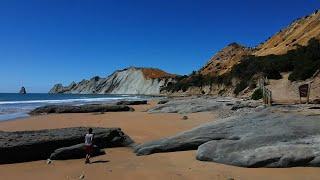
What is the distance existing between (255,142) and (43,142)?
6.76 m

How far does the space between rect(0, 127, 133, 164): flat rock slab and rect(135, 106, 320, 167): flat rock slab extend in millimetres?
1900

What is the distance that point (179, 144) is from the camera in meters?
12.9

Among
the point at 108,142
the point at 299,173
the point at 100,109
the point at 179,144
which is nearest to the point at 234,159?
the point at 299,173

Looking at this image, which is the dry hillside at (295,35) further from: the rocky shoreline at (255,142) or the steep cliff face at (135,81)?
the rocky shoreline at (255,142)

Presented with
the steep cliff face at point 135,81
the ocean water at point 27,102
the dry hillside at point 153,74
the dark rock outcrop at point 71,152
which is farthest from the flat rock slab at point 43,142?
the dry hillside at point 153,74

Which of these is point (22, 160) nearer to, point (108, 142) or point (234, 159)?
point (108, 142)

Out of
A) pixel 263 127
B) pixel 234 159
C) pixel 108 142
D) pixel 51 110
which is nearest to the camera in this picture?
pixel 234 159

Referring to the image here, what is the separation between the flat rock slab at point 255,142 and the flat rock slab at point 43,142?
1.90 m

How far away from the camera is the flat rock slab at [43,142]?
13336 mm

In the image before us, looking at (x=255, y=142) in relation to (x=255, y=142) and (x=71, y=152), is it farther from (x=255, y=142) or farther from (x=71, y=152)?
(x=71, y=152)

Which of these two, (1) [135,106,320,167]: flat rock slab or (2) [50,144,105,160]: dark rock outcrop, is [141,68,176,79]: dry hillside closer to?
(2) [50,144,105,160]: dark rock outcrop

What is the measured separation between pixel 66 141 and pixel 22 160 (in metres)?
1.53

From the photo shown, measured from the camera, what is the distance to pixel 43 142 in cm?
1383

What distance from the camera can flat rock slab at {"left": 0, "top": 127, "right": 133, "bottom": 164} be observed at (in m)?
13.3
